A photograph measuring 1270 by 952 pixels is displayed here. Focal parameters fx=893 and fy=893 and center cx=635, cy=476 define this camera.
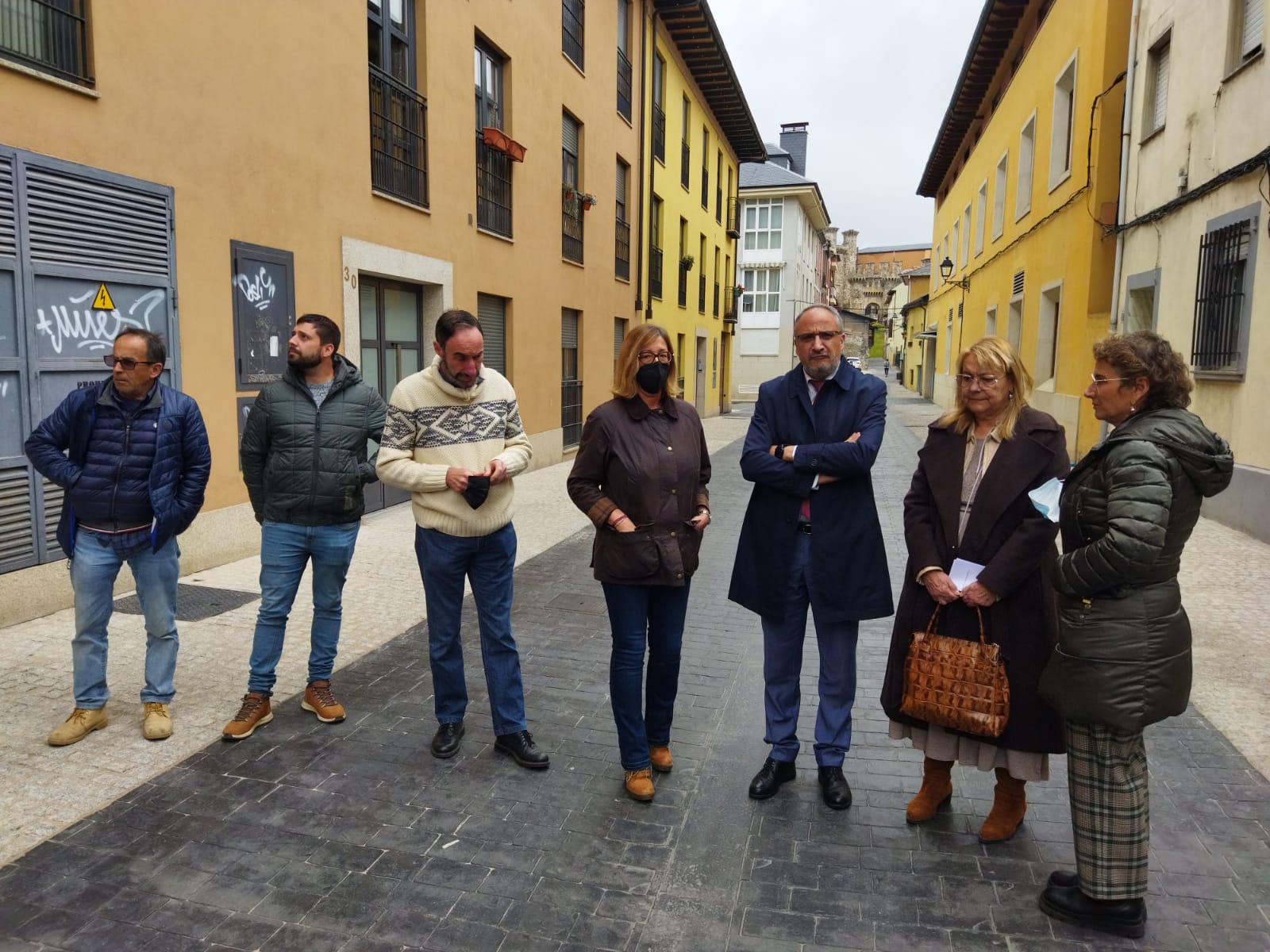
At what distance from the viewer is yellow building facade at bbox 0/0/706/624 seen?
5785mm

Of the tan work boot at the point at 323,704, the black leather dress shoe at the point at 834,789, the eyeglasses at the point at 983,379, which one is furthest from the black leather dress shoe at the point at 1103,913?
the tan work boot at the point at 323,704

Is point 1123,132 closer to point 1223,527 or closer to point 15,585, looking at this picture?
point 1223,527

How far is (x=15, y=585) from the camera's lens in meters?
5.70

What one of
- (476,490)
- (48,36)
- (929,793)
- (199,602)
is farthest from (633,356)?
(48,36)

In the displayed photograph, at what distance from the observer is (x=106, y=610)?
13.5ft

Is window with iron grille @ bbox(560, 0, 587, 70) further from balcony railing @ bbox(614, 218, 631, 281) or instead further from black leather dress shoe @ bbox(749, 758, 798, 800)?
black leather dress shoe @ bbox(749, 758, 798, 800)

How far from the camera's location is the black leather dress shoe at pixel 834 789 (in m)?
3.56

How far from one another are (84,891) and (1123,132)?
48.3ft

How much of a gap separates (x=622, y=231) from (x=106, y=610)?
53.3ft

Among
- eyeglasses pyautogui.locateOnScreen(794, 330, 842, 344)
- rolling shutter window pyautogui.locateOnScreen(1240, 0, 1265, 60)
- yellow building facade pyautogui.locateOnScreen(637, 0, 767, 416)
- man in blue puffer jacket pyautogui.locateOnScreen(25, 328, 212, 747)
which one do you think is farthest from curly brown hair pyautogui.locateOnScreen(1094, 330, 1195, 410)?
yellow building facade pyautogui.locateOnScreen(637, 0, 767, 416)

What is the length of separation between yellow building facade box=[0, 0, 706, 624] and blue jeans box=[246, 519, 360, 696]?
257cm

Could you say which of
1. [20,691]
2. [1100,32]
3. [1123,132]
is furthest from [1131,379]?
[1100,32]

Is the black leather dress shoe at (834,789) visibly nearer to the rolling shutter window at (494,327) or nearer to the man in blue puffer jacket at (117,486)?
the man in blue puffer jacket at (117,486)

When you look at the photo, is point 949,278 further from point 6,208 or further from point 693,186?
point 6,208
